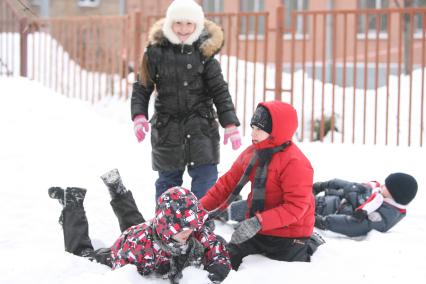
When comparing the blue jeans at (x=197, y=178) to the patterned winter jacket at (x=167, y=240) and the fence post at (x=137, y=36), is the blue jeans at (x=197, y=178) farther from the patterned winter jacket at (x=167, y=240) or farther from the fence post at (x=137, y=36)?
the fence post at (x=137, y=36)

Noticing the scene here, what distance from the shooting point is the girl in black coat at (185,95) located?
429 centimetres

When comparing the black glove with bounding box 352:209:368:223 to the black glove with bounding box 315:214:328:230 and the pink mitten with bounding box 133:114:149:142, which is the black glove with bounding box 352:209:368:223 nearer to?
the black glove with bounding box 315:214:328:230

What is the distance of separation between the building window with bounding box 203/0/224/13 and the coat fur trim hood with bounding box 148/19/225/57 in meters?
12.9

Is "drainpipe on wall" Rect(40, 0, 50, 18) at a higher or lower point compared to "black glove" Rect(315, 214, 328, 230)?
higher

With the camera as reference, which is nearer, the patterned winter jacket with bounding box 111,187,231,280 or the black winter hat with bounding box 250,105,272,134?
the patterned winter jacket with bounding box 111,187,231,280

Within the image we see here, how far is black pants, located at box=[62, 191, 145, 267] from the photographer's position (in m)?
3.66

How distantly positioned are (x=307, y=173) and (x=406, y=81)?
7486 millimetres

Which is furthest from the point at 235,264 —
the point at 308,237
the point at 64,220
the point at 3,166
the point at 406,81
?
the point at 406,81

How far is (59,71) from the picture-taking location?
12781 millimetres

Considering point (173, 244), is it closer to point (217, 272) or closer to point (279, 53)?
point (217, 272)

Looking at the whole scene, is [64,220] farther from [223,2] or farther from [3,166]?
[223,2]

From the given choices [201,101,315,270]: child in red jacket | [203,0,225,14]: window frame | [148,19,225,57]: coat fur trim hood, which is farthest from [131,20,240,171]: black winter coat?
[203,0,225,14]: window frame

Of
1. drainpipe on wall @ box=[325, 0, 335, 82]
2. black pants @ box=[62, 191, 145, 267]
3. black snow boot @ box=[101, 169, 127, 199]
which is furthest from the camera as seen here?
drainpipe on wall @ box=[325, 0, 335, 82]

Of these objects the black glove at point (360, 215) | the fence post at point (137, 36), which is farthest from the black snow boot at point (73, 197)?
the fence post at point (137, 36)
